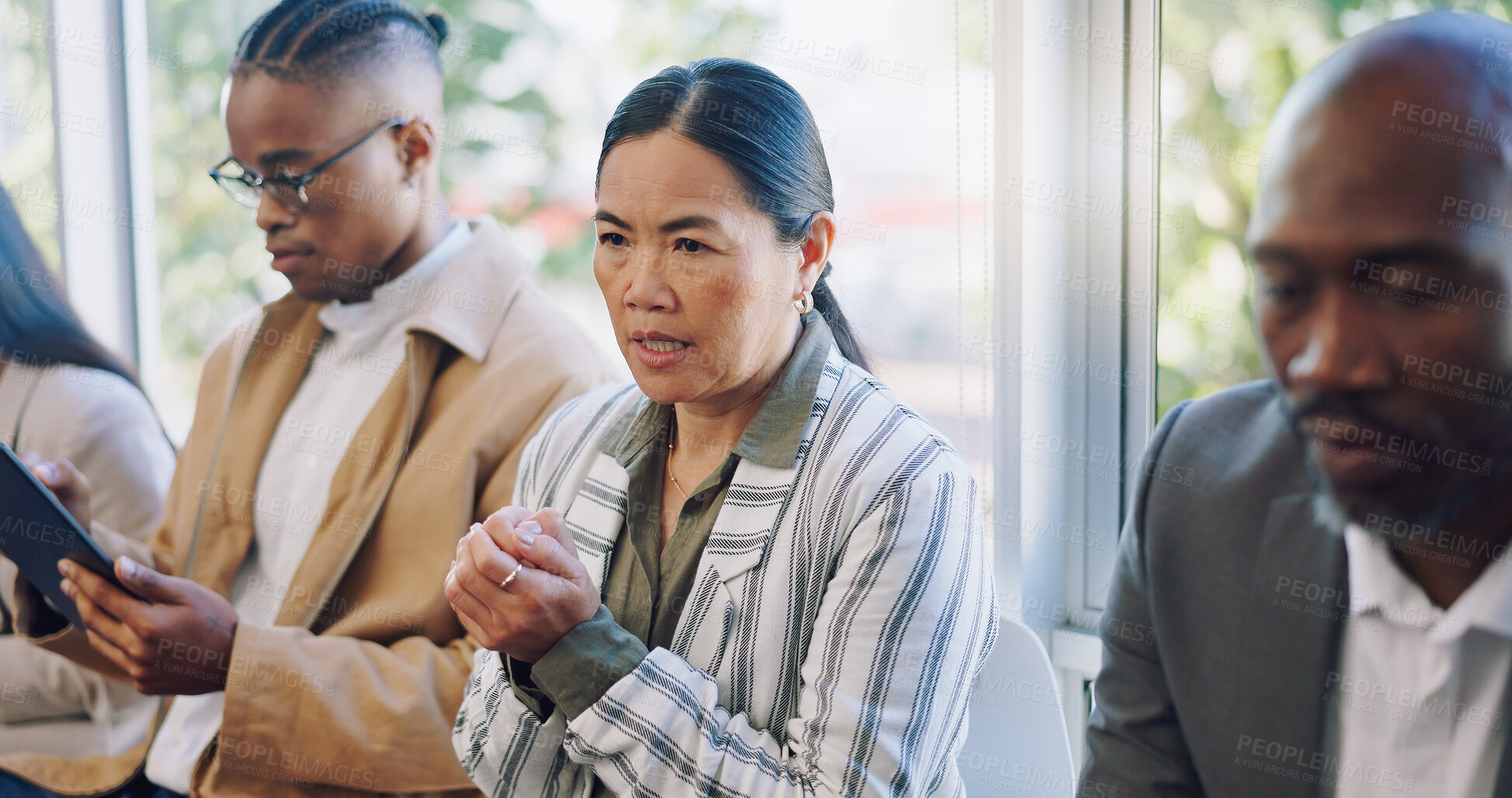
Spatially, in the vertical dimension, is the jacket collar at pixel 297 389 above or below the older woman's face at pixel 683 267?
below

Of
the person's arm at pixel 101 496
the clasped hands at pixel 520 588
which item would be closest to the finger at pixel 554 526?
the clasped hands at pixel 520 588

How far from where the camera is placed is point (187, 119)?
2.97 m

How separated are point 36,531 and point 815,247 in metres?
1.25

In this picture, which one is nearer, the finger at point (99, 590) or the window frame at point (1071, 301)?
the finger at point (99, 590)

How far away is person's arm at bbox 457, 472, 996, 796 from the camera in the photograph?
1.13 metres

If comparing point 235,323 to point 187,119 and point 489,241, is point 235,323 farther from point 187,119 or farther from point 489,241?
point 187,119

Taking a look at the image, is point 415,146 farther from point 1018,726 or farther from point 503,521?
point 1018,726

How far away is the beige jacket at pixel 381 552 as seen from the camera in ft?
5.16

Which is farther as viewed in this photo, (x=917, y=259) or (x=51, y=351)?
(x=51, y=351)

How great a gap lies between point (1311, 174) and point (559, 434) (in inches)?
40.8

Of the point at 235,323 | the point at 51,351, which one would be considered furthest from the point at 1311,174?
the point at 51,351

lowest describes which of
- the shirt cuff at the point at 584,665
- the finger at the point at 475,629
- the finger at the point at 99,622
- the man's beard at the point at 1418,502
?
the finger at the point at 99,622

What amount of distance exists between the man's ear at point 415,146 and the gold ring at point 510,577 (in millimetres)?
975

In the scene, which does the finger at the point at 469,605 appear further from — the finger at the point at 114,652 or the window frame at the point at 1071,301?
the window frame at the point at 1071,301
